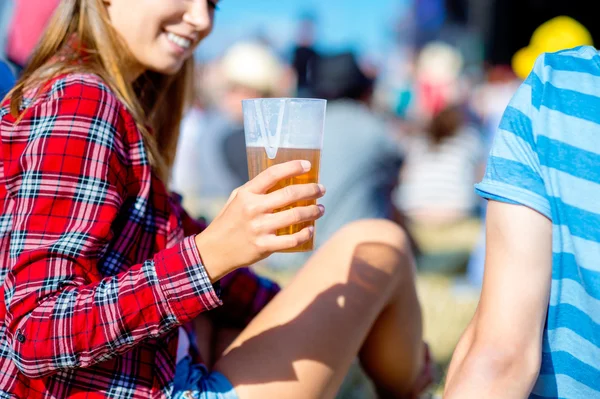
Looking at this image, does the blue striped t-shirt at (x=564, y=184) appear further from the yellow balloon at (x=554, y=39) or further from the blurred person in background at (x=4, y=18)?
the yellow balloon at (x=554, y=39)

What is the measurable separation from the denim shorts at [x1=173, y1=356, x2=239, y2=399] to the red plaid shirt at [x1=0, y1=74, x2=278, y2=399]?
0.05 meters

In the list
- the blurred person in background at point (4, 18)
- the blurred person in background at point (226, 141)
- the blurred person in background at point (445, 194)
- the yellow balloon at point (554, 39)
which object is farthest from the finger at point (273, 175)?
the blurred person in background at point (445, 194)

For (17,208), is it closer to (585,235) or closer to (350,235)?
(350,235)

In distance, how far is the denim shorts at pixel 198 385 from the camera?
1.50 m

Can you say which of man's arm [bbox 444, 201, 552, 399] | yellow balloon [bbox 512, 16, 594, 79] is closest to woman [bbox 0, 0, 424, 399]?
man's arm [bbox 444, 201, 552, 399]

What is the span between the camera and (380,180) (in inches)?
158

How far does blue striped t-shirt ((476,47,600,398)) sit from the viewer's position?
1.10m

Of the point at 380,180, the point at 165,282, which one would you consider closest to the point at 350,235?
the point at 165,282

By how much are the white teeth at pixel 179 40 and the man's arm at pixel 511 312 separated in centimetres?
90

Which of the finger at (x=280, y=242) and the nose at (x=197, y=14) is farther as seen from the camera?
the nose at (x=197, y=14)

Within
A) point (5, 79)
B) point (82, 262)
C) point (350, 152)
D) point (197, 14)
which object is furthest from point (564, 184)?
point (350, 152)

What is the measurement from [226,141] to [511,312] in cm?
460

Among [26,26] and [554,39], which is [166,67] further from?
[554,39]

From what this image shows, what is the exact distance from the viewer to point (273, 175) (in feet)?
3.84
